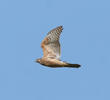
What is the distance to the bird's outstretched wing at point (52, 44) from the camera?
13.2 m

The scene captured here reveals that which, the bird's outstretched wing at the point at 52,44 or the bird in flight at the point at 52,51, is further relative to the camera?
the bird's outstretched wing at the point at 52,44

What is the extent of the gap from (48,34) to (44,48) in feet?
2.57

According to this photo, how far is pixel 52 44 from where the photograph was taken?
1358cm

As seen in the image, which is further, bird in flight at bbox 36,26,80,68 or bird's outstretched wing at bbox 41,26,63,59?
bird's outstretched wing at bbox 41,26,63,59

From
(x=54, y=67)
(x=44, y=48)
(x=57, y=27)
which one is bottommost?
(x=54, y=67)

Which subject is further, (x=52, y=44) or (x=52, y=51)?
(x=52, y=44)

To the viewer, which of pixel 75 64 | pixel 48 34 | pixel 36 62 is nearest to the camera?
pixel 75 64

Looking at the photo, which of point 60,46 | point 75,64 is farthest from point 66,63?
point 60,46

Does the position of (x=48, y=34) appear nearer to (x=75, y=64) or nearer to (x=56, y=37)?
(x=56, y=37)

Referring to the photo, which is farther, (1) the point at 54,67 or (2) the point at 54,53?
(2) the point at 54,53

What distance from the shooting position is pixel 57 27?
1396 cm

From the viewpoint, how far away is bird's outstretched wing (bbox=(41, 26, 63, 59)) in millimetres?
13227

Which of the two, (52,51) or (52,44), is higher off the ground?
(52,44)

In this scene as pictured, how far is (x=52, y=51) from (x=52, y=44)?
15.8 inches
